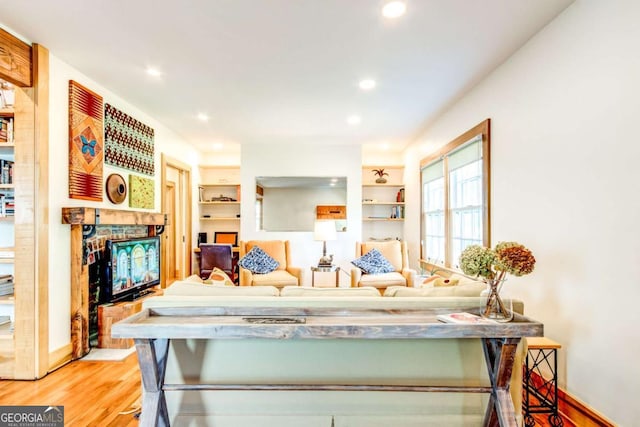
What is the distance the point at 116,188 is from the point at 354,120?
10.2ft

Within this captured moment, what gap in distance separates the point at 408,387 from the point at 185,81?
3.34 meters

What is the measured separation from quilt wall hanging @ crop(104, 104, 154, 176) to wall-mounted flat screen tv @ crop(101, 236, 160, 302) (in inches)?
37.3

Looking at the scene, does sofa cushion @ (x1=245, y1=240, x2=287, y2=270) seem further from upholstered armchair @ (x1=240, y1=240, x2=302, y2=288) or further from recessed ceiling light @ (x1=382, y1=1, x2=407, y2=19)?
recessed ceiling light @ (x1=382, y1=1, x2=407, y2=19)

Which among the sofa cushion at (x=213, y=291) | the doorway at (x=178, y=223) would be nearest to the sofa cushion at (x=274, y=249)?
the doorway at (x=178, y=223)

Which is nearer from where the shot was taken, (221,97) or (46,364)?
(46,364)

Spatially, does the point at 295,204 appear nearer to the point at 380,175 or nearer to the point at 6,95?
the point at 380,175

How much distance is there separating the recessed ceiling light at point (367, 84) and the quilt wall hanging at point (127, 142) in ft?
9.13

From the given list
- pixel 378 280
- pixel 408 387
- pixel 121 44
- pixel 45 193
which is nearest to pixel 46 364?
pixel 45 193

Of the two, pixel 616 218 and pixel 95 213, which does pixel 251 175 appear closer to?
pixel 95 213

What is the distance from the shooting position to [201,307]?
1.91 meters

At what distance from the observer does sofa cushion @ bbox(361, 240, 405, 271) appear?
16.7ft

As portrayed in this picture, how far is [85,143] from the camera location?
3322 mm

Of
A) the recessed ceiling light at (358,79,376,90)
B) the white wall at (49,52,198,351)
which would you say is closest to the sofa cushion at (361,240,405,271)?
the recessed ceiling light at (358,79,376,90)

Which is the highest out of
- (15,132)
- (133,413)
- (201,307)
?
(15,132)
